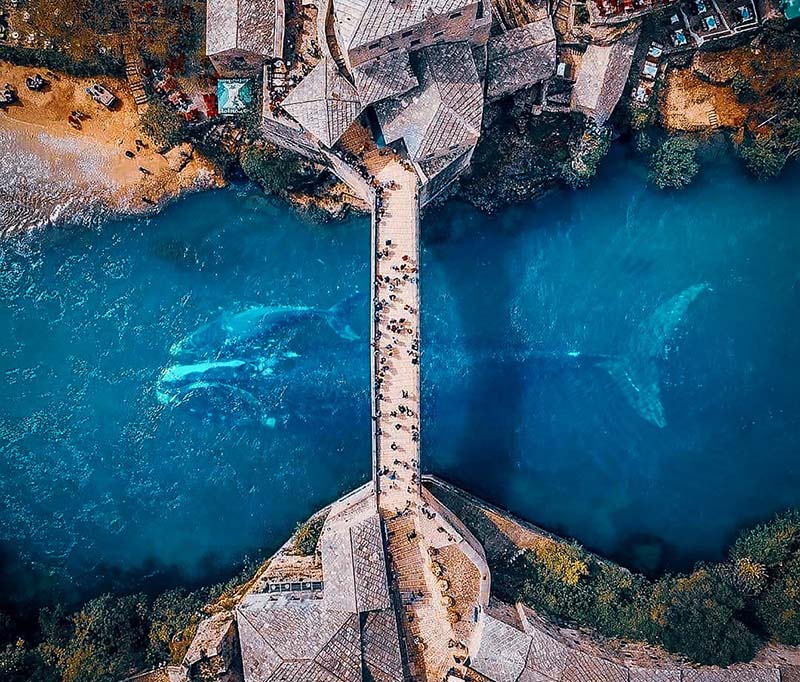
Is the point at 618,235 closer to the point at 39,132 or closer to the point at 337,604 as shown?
the point at 337,604

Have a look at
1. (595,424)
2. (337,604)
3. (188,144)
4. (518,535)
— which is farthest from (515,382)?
(188,144)

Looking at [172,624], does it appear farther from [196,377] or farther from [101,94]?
[101,94]

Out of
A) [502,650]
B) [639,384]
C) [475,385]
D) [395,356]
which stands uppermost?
[395,356]

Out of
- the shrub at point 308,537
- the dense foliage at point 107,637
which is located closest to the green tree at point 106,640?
the dense foliage at point 107,637

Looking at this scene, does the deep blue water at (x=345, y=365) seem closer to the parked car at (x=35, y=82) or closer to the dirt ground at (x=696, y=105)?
the dirt ground at (x=696, y=105)

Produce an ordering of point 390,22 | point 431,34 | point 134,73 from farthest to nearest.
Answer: point 134,73 < point 431,34 < point 390,22

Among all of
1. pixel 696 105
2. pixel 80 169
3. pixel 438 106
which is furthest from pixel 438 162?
pixel 80 169

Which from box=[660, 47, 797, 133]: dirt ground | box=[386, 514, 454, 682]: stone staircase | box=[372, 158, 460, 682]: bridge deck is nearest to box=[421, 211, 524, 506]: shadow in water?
box=[372, 158, 460, 682]: bridge deck

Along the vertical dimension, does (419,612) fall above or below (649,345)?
below
